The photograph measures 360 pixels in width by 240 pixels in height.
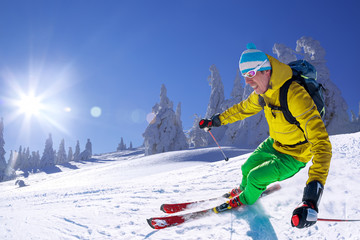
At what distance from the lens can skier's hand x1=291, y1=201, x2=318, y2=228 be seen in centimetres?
160

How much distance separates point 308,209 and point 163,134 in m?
32.3

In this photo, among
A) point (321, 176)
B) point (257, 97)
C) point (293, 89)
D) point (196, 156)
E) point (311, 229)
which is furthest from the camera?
point (196, 156)

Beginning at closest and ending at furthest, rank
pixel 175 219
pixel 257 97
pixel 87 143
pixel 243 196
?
pixel 175 219 → pixel 243 196 → pixel 257 97 → pixel 87 143

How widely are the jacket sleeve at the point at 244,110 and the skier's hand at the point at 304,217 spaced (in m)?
2.03

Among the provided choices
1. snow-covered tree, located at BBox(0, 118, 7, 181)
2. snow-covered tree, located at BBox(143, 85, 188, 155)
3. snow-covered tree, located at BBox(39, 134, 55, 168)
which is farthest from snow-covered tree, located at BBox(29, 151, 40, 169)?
snow-covered tree, located at BBox(143, 85, 188, 155)

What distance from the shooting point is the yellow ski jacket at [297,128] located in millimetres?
1967

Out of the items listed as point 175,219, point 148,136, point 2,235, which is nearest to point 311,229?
point 175,219

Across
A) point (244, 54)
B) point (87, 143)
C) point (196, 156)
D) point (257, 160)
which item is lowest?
point (257, 160)

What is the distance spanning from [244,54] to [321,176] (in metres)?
1.73

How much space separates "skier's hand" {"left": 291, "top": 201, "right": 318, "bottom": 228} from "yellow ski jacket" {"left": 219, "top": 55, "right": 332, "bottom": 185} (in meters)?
0.33

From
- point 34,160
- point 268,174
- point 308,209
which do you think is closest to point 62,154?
point 34,160

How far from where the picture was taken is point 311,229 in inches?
84.7

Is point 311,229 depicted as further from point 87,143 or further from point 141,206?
point 87,143

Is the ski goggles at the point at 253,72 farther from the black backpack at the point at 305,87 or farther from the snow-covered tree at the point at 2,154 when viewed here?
the snow-covered tree at the point at 2,154
